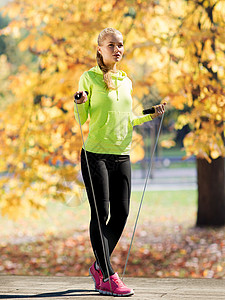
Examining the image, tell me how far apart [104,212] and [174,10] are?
16.7ft

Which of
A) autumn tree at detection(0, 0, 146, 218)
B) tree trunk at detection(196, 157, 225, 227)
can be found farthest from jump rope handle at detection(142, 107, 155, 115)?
tree trunk at detection(196, 157, 225, 227)

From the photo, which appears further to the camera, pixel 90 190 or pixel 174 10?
pixel 174 10

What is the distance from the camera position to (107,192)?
3.44 m

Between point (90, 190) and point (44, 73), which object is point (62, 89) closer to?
point (44, 73)

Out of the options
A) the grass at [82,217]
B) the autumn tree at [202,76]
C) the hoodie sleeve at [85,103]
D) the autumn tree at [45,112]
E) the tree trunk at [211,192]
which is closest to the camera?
the hoodie sleeve at [85,103]

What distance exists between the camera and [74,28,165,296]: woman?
338cm

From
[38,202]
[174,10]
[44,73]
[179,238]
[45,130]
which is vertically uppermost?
[174,10]

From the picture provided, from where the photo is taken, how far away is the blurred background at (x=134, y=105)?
21.1 ft

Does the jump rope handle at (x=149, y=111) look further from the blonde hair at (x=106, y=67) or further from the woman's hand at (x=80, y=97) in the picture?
the woman's hand at (x=80, y=97)

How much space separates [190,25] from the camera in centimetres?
680

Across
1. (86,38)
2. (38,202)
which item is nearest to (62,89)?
(86,38)

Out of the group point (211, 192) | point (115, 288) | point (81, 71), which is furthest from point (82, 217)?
point (115, 288)

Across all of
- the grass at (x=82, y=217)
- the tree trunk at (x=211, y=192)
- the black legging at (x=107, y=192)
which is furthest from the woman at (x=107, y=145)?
the grass at (x=82, y=217)

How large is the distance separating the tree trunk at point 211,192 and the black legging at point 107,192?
5.87 m
